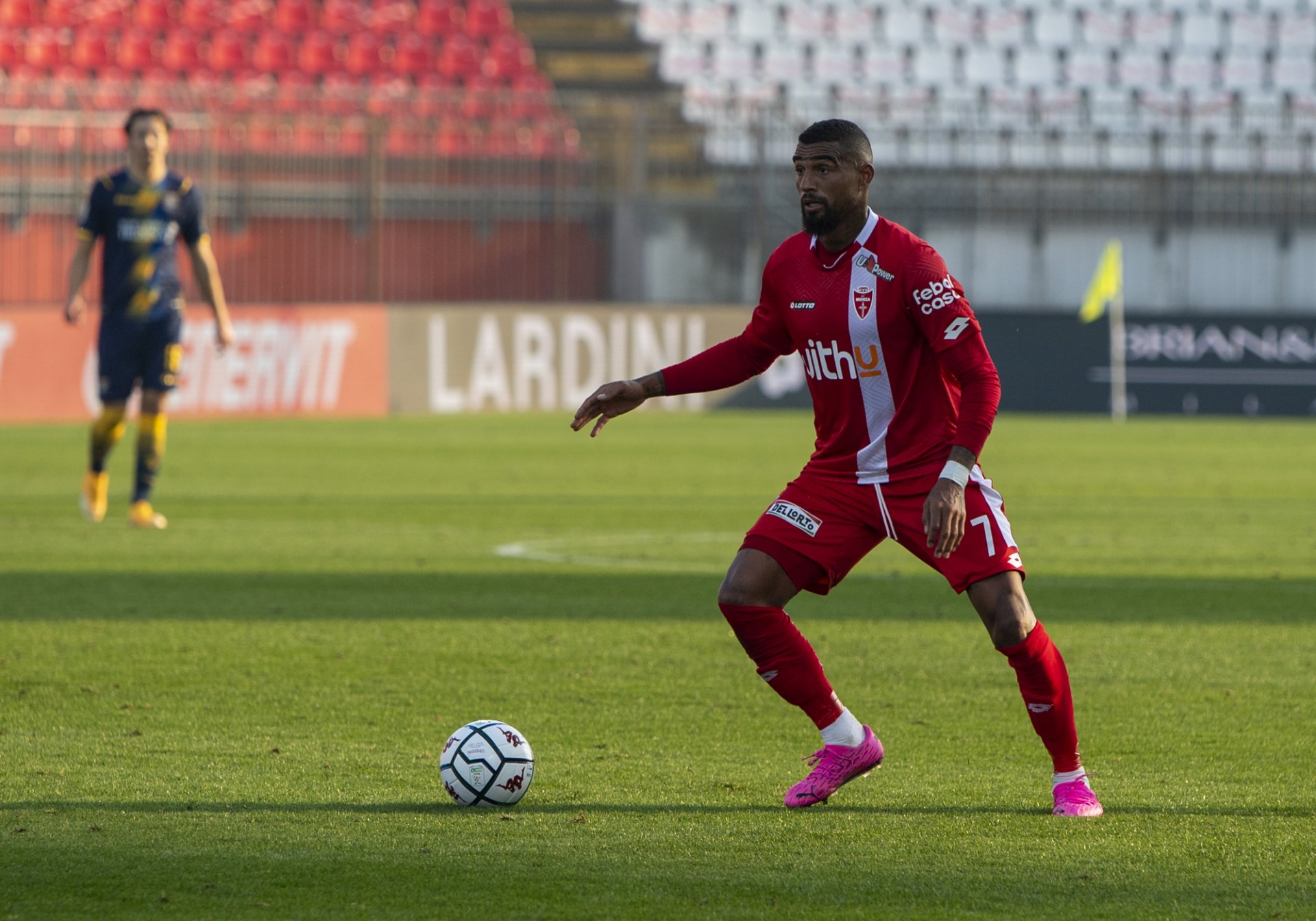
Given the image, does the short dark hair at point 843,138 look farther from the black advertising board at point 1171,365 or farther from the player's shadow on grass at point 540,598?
the black advertising board at point 1171,365

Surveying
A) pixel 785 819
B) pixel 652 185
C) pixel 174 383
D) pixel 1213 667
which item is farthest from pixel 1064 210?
pixel 785 819

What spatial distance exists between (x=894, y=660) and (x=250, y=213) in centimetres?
1962

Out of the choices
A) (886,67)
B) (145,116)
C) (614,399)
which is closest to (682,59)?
(886,67)

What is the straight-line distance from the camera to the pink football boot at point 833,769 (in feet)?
16.0

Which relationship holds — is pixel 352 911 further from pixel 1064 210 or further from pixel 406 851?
pixel 1064 210

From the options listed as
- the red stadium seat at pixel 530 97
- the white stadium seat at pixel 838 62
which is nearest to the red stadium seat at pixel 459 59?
the red stadium seat at pixel 530 97

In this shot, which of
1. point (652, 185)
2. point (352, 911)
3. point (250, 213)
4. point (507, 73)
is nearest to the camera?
point (352, 911)

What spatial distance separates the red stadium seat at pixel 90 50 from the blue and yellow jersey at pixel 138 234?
16847 millimetres

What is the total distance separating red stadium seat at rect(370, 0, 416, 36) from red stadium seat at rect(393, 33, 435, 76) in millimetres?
279

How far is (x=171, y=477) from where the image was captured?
1586cm

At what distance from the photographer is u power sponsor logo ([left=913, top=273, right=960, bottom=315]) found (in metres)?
4.86

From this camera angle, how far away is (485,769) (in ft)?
15.7

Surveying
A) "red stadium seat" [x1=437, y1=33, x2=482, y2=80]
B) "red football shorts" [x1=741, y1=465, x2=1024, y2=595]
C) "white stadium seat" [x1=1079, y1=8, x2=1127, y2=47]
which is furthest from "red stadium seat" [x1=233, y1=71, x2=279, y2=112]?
"red football shorts" [x1=741, y1=465, x2=1024, y2=595]

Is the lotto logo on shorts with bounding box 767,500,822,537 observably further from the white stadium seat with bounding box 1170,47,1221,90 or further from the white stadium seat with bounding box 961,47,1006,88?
the white stadium seat with bounding box 1170,47,1221,90
